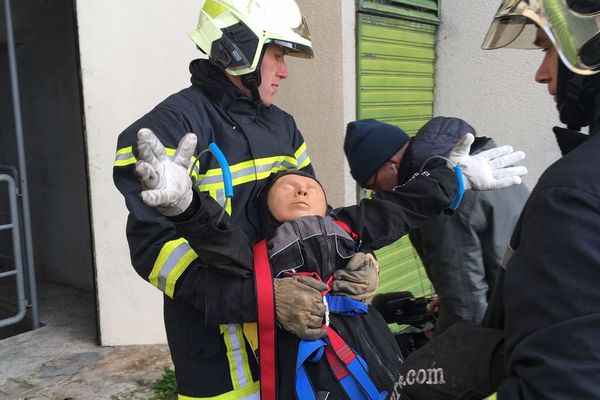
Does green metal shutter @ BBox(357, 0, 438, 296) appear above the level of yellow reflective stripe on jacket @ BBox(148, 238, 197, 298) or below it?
above

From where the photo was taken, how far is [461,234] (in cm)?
217

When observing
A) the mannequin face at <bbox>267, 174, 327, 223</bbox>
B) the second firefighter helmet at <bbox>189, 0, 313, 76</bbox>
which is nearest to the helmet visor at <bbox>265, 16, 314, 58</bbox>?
the second firefighter helmet at <bbox>189, 0, 313, 76</bbox>

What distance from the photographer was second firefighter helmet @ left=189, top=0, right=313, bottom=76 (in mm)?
2070

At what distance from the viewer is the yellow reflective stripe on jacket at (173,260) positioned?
175 centimetres

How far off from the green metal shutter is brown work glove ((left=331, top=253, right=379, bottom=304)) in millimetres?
2205

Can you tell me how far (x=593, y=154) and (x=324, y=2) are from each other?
3174 millimetres

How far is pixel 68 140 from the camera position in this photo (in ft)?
17.8

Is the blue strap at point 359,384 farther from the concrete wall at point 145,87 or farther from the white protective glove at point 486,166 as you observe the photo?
the concrete wall at point 145,87

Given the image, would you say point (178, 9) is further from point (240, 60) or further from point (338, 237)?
point (338, 237)

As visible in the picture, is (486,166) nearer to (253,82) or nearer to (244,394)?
(253,82)

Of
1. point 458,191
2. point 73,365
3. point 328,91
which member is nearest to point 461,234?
point 458,191

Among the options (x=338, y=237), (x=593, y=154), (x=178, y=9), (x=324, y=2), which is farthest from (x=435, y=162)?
(x=178, y=9)

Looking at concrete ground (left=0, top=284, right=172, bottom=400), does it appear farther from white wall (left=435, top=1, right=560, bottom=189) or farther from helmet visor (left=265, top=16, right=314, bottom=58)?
white wall (left=435, top=1, right=560, bottom=189)

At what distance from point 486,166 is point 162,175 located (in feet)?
4.16
